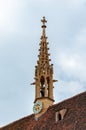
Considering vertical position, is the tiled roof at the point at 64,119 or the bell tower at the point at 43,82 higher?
the bell tower at the point at 43,82

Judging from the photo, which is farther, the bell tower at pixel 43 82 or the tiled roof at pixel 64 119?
the bell tower at pixel 43 82

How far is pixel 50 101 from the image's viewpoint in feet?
156

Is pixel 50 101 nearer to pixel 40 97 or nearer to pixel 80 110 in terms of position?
pixel 40 97

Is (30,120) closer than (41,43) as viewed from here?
Yes

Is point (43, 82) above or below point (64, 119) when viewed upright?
above

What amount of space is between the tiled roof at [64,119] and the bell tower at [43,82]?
87cm

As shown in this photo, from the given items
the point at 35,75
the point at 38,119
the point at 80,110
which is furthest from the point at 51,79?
the point at 80,110

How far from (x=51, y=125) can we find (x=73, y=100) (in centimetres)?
271

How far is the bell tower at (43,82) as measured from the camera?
47.0 metres

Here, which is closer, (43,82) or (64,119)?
(64,119)

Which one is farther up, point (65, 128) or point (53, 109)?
point (53, 109)

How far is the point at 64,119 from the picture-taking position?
4275 centimetres

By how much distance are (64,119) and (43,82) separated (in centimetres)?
712

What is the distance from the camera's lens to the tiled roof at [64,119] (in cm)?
4103
